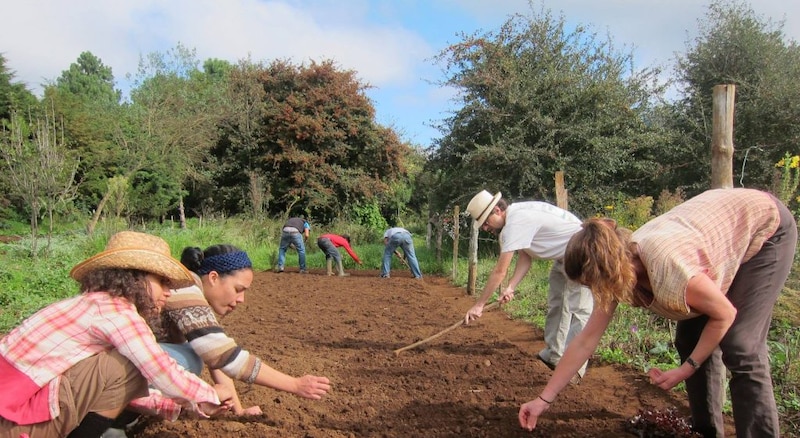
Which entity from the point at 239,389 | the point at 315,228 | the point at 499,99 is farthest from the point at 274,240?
the point at 239,389

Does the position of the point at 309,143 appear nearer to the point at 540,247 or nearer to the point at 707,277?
the point at 540,247

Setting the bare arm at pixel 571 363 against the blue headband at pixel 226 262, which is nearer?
the bare arm at pixel 571 363

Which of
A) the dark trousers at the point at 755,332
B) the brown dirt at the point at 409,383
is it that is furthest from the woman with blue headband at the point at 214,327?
the dark trousers at the point at 755,332

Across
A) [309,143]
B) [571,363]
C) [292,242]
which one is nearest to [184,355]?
[571,363]

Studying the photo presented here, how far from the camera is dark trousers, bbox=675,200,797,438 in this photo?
2.30 m

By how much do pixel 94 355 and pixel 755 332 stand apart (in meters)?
2.73

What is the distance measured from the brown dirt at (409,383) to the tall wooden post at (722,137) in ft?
4.86

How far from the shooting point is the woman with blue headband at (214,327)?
228cm

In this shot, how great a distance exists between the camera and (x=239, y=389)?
3668mm

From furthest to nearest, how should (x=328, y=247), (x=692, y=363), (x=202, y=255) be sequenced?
(x=328, y=247) → (x=202, y=255) → (x=692, y=363)

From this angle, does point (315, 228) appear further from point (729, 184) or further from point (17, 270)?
point (729, 184)

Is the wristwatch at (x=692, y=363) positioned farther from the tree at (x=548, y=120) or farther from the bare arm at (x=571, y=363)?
the tree at (x=548, y=120)

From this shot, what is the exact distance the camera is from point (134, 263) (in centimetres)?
210

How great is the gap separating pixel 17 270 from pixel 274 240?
321 inches
